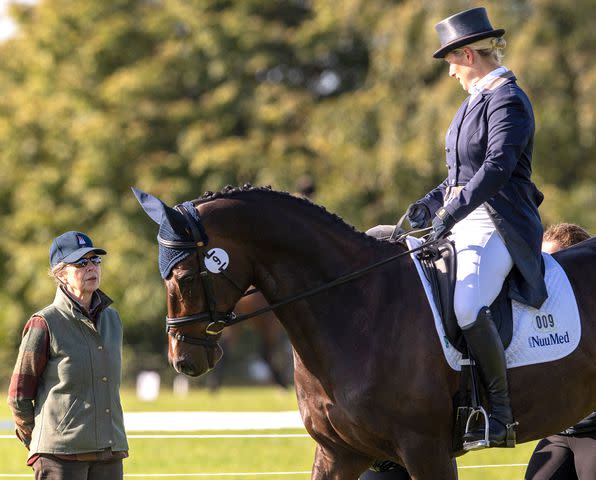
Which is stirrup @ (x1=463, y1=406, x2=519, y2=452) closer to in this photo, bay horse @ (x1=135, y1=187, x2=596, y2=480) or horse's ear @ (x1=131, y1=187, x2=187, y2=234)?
bay horse @ (x1=135, y1=187, x2=596, y2=480)

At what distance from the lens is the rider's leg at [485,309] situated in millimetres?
5555

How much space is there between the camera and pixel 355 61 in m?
29.2

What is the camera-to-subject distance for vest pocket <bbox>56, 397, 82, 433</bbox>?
5703 millimetres

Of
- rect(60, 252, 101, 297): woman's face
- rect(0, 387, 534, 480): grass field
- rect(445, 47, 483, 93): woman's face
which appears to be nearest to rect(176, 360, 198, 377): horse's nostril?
rect(60, 252, 101, 297): woman's face

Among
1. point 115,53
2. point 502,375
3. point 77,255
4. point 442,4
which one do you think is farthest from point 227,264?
point 115,53

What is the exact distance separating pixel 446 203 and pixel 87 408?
2081mm

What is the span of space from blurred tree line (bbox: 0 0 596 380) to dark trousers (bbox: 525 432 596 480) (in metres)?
16.5

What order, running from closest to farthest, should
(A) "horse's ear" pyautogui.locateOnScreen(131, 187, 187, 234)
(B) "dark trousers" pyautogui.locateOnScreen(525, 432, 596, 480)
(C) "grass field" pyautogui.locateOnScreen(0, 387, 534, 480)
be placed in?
(A) "horse's ear" pyautogui.locateOnScreen(131, 187, 187, 234) → (B) "dark trousers" pyautogui.locateOnScreen(525, 432, 596, 480) → (C) "grass field" pyautogui.locateOnScreen(0, 387, 534, 480)

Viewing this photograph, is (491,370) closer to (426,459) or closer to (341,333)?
(426,459)

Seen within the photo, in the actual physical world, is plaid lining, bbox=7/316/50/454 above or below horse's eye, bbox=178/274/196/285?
below

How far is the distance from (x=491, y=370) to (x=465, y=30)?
176 centimetres

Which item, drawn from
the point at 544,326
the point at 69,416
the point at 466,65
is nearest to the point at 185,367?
the point at 69,416

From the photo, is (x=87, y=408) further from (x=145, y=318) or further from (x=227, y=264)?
(x=145, y=318)

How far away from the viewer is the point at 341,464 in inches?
229
